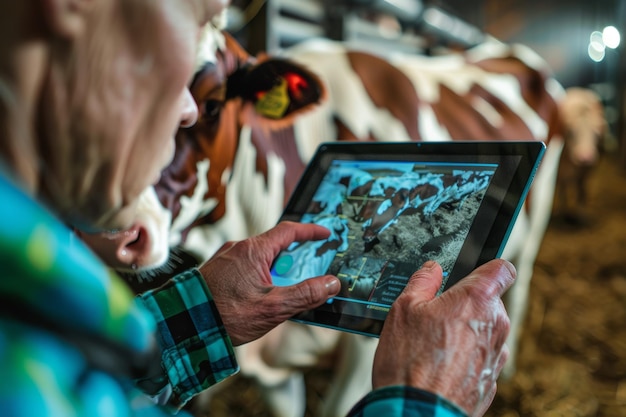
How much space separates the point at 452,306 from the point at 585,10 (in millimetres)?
5129

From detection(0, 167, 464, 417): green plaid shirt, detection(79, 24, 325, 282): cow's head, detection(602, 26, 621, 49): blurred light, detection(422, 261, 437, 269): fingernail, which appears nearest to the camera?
detection(0, 167, 464, 417): green plaid shirt

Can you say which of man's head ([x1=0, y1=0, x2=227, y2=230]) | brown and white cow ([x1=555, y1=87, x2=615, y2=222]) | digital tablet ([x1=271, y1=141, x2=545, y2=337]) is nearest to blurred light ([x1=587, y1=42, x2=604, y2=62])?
brown and white cow ([x1=555, y1=87, x2=615, y2=222])

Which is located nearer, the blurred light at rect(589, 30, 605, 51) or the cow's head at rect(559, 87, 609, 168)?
the cow's head at rect(559, 87, 609, 168)

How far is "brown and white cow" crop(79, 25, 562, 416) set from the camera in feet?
2.84

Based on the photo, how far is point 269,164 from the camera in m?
1.04

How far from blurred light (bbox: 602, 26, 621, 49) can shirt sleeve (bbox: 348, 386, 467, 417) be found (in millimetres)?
5013

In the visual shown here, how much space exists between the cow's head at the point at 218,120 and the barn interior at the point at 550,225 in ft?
1.47

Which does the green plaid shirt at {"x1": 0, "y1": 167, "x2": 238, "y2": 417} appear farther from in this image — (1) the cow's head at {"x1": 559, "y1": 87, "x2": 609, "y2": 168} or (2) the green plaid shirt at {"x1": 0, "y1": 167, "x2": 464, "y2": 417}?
(1) the cow's head at {"x1": 559, "y1": 87, "x2": 609, "y2": 168}

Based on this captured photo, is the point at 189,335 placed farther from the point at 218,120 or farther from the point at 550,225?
the point at 550,225

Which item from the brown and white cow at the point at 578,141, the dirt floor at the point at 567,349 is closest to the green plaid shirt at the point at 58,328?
the dirt floor at the point at 567,349

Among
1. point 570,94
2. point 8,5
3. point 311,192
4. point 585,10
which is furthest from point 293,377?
point 585,10

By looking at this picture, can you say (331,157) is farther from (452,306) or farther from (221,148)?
(221,148)

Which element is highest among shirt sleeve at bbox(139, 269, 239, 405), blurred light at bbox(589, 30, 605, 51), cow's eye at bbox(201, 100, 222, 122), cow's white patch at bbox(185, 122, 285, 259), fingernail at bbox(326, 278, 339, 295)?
fingernail at bbox(326, 278, 339, 295)

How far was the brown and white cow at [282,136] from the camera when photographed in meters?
0.87
